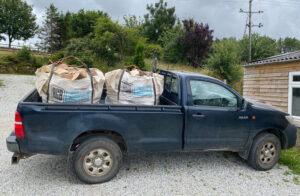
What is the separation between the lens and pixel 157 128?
10.8 ft

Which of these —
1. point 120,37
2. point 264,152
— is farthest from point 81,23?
point 264,152

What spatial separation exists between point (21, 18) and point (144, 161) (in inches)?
1552

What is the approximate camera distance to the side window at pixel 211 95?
3609 millimetres

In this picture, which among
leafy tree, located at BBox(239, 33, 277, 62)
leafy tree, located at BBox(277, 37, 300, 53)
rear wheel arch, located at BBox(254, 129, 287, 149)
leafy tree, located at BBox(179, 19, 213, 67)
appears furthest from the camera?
leafy tree, located at BBox(277, 37, 300, 53)

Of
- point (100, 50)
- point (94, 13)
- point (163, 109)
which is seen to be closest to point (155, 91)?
point (163, 109)

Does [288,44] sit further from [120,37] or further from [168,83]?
[168,83]

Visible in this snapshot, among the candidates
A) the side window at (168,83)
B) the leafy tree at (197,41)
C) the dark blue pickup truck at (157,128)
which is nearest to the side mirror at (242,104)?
the dark blue pickup truck at (157,128)

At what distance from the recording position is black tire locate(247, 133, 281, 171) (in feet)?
12.5

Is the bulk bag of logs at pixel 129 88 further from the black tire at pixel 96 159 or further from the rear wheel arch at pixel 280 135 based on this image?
the rear wheel arch at pixel 280 135

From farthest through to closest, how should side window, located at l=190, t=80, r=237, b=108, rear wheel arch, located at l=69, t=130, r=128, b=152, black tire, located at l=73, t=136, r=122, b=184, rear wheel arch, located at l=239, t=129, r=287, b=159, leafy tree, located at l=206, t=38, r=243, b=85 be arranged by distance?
leafy tree, located at l=206, t=38, r=243, b=85 → rear wheel arch, located at l=239, t=129, r=287, b=159 → side window, located at l=190, t=80, r=237, b=108 → rear wheel arch, located at l=69, t=130, r=128, b=152 → black tire, located at l=73, t=136, r=122, b=184

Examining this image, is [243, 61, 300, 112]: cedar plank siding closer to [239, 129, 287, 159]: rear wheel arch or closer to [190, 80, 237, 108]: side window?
[239, 129, 287, 159]: rear wheel arch

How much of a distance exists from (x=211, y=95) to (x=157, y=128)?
122 cm

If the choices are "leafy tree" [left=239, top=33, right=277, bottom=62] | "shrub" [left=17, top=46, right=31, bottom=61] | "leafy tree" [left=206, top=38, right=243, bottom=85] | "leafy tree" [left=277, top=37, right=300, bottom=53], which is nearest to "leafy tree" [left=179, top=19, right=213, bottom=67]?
"leafy tree" [left=239, top=33, right=277, bottom=62]

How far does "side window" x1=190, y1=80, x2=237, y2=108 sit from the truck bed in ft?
1.65
